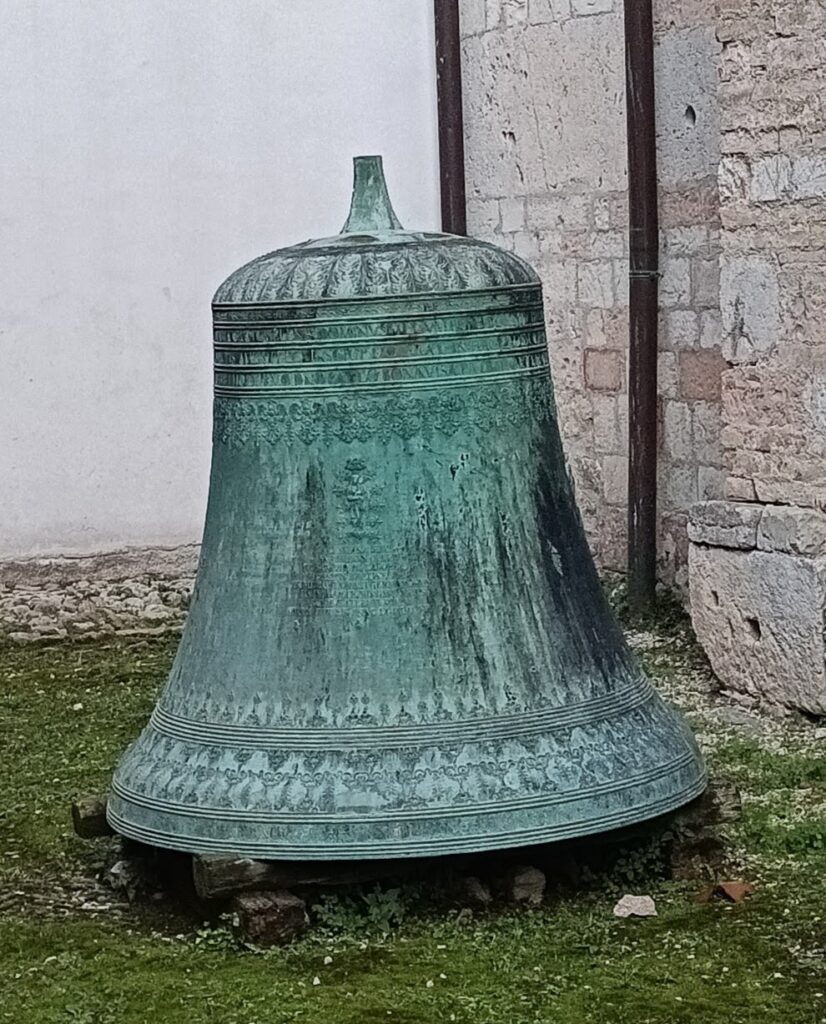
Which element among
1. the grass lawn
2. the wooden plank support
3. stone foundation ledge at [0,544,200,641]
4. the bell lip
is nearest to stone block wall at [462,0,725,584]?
stone foundation ledge at [0,544,200,641]

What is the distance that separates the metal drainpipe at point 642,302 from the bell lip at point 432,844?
10.0ft

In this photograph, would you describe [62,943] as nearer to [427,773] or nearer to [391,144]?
[427,773]

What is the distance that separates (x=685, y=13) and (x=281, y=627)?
144 inches

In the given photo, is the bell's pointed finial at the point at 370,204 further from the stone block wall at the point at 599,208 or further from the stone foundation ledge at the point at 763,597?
the stone block wall at the point at 599,208

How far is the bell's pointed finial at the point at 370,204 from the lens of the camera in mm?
4109

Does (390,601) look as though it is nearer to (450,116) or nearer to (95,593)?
(95,593)

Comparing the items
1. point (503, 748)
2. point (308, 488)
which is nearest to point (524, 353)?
point (308, 488)

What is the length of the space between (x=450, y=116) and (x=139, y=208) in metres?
1.30

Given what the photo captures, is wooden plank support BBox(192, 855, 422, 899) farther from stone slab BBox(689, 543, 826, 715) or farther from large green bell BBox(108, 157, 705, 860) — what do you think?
stone slab BBox(689, 543, 826, 715)

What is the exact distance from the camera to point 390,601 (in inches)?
152

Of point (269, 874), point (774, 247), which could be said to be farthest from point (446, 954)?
point (774, 247)

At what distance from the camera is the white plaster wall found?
22.7 feet

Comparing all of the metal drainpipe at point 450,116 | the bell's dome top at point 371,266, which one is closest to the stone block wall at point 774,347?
the bell's dome top at point 371,266

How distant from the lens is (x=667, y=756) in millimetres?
4043
